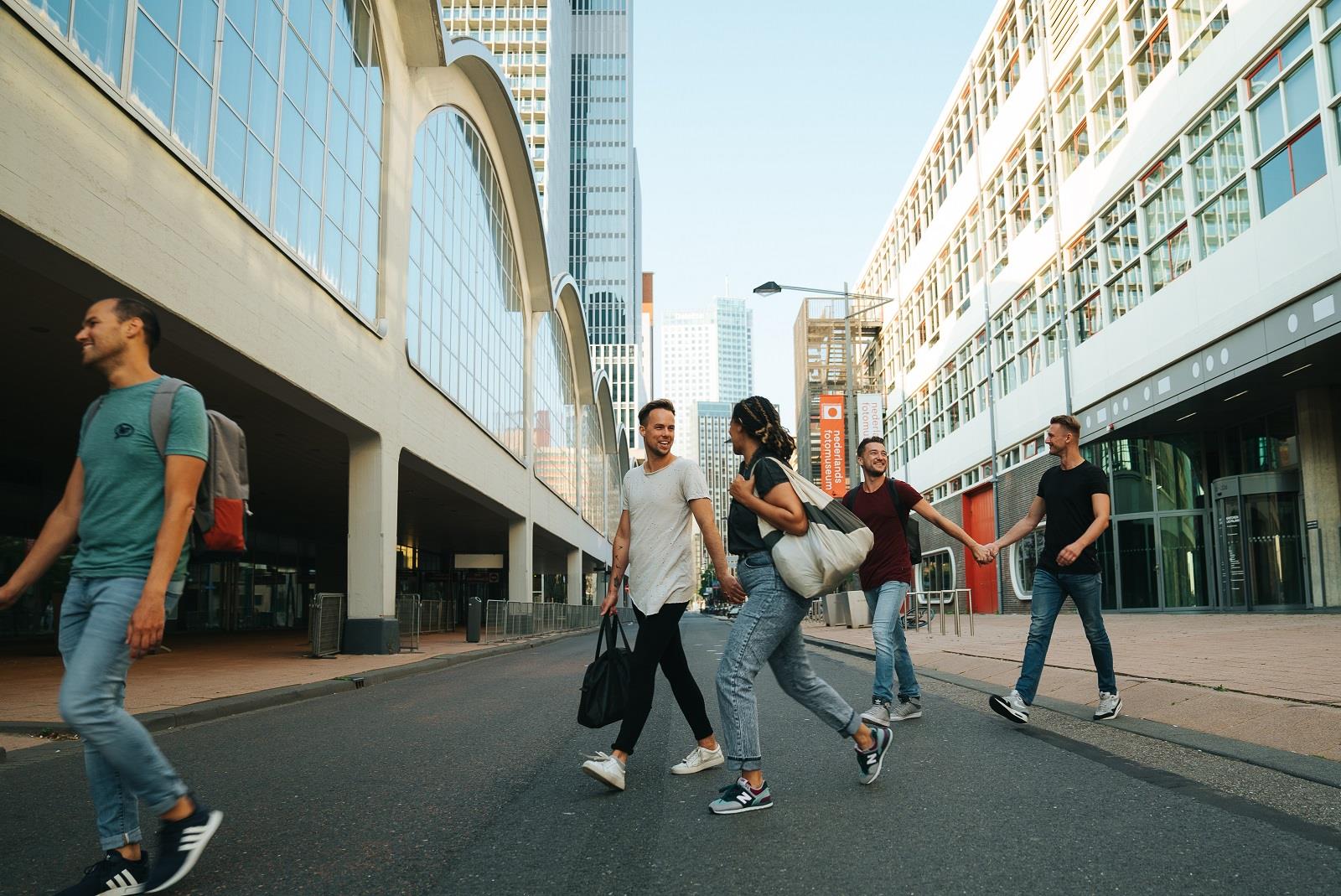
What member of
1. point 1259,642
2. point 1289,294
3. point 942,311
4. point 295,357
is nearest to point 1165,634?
point 1259,642

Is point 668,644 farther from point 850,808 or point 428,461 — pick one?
point 428,461

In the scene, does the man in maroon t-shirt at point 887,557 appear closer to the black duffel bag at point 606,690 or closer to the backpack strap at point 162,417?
the black duffel bag at point 606,690

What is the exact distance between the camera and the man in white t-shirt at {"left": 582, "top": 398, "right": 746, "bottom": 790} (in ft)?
15.4

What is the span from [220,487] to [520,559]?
99.3ft

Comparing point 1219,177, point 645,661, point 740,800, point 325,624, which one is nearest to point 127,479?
point 645,661

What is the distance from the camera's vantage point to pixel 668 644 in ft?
16.2

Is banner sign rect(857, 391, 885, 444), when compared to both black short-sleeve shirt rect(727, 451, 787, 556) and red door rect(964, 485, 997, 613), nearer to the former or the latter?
red door rect(964, 485, 997, 613)

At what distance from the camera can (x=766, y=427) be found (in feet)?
14.7

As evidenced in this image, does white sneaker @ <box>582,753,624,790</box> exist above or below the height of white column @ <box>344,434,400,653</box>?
below

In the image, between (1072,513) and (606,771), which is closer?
(606,771)

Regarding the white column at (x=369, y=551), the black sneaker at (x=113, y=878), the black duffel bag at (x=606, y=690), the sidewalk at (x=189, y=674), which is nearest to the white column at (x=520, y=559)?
the sidewalk at (x=189, y=674)

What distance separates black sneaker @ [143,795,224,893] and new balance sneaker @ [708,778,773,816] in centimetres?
192

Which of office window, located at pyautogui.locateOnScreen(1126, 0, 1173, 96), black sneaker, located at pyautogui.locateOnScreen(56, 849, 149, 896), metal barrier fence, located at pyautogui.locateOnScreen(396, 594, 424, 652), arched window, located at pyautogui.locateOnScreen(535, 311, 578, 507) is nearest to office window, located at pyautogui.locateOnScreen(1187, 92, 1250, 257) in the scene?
office window, located at pyautogui.locateOnScreen(1126, 0, 1173, 96)

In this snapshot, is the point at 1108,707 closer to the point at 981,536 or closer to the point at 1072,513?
the point at 1072,513
